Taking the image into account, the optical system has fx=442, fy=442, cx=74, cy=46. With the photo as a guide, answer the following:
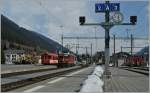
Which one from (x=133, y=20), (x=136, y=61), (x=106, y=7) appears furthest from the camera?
(x=136, y=61)

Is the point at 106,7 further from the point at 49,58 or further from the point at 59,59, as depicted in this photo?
the point at 49,58

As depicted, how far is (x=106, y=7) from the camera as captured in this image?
3244cm

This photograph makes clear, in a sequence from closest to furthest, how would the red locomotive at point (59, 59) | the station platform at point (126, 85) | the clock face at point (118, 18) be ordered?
the station platform at point (126, 85)
the clock face at point (118, 18)
the red locomotive at point (59, 59)

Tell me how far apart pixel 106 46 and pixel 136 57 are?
283ft

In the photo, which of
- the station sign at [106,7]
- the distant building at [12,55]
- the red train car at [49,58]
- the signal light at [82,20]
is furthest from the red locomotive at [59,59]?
the distant building at [12,55]

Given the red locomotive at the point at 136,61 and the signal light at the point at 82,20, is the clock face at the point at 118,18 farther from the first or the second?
the red locomotive at the point at 136,61

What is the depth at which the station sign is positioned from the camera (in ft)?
107

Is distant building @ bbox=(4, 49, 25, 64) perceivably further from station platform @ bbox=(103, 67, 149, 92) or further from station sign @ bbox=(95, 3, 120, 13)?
station sign @ bbox=(95, 3, 120, 13)

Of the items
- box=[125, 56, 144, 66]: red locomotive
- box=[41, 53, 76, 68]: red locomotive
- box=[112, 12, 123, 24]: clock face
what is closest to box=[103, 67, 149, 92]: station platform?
box=[112, 12, 123, 24]: clock face

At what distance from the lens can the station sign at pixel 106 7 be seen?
3253 cm

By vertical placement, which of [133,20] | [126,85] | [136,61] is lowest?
[126,85]

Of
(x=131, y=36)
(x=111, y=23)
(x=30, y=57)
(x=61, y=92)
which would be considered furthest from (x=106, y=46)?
(x=30, y=57)

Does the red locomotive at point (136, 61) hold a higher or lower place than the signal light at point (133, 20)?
lower

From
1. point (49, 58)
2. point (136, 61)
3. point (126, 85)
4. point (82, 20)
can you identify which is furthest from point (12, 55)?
point (126, 85)
